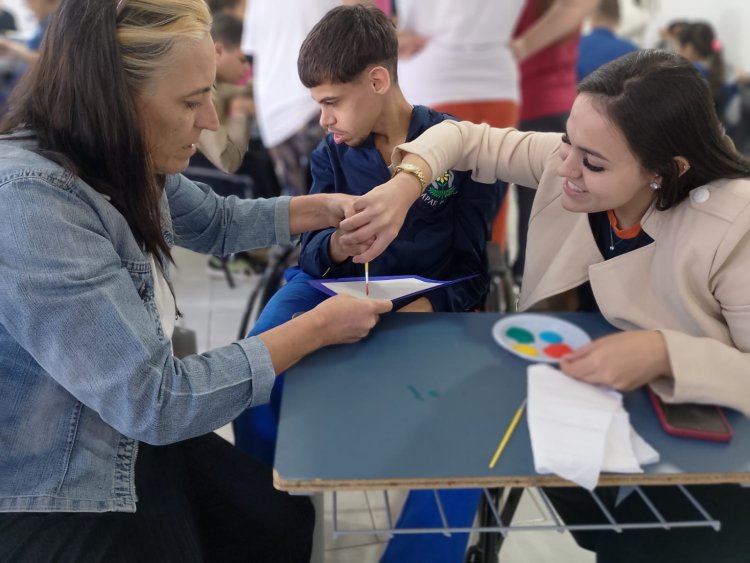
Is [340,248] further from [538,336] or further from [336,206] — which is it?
[538,336]

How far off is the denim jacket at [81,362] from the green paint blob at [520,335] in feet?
1.23

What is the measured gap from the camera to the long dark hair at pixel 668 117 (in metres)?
1.02

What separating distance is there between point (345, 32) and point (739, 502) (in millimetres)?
1100

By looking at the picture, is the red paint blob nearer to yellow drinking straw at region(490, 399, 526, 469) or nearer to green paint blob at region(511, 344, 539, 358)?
green paint blob at region(511, 344, 539, 358)

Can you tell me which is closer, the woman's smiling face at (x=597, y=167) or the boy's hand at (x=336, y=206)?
the woman's smiling face at (x=597, y=167)

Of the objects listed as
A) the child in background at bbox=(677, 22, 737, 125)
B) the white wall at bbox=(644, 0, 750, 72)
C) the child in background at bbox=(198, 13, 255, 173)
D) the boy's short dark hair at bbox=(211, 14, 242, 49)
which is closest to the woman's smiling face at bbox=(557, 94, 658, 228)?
the child in background at bbox=(198, 13, 255, 173)

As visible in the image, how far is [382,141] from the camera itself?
153 cm

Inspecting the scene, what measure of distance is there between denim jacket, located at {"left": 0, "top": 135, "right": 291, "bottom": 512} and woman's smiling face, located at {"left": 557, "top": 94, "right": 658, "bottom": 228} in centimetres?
57

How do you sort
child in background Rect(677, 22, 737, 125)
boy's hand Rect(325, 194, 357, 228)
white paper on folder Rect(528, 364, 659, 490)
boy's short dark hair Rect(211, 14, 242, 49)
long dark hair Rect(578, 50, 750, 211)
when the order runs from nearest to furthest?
white paper on folder Rect(528, 364, 659, 490)
long dark hair Rect(578, 50, 750, 211)
boy's hand Rect(325, 194, 357, 228)
boy's short dark hair Rect(211, 14, 242, 49)
child in background Rect(677, 22, 737, 125)

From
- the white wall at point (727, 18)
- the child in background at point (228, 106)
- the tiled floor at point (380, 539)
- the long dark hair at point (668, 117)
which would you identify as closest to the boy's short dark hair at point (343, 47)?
the child in background at point (228, 106)

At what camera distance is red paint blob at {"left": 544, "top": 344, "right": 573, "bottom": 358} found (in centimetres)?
104

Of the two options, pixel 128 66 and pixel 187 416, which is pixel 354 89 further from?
pixel 187 416

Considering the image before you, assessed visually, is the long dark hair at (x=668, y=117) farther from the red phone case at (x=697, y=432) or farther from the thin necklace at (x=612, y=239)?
the red phone case at (x=697, y=432)

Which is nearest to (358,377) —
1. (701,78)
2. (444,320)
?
(444,320)
